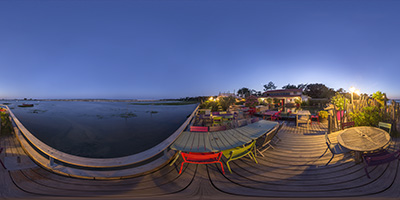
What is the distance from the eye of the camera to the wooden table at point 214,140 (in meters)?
3.05

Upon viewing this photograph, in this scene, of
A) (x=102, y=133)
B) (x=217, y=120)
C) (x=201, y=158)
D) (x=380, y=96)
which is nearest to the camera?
(x=201, y=158)

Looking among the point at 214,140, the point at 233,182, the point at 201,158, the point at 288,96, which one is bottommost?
the point at 233,182

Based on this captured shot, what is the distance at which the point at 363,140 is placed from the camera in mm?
3176

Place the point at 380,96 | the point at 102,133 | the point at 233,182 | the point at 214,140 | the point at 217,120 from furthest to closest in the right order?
the point at 102,133 < the point at 217,120 < the point at 380,96 < the point at 214,140 < the point at 233,182

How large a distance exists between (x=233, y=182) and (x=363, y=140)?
3340mm

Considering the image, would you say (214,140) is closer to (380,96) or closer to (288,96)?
(380,96)

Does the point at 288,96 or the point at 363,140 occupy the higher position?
the point at 288,96

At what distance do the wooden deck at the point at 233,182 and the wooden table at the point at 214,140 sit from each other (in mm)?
490

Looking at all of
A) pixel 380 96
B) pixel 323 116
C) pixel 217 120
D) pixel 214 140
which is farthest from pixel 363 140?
pixel 217 120

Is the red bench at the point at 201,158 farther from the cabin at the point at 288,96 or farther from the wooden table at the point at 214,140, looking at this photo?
the cabin at the point at 288,96

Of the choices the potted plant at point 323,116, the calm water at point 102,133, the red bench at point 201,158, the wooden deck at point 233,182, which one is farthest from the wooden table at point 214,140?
the potted plant at point 323,116

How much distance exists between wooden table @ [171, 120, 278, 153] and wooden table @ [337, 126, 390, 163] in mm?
1865

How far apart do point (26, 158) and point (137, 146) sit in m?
4.51

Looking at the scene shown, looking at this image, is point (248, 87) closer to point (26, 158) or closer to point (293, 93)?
point (293, 93)
